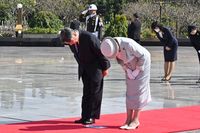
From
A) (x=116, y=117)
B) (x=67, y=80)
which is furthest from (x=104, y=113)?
(x=67, y=80)

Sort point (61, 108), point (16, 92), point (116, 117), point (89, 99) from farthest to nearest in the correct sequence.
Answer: point (16, 92)
point (61, 108)
point (116, 117)
point (89, 99)

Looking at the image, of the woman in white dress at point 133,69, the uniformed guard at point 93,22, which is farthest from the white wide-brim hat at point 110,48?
the uniformed guard at point 93,22

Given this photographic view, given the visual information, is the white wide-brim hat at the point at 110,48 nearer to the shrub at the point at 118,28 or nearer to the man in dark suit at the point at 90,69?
the man in dark suit at the point at 90,69

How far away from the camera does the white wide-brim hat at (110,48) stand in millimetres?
8102

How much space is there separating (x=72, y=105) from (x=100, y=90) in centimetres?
212

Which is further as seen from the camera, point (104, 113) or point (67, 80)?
point (67, 80)

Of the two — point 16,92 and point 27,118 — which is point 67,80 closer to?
point 16,92

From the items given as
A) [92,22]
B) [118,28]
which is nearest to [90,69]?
[92,22]

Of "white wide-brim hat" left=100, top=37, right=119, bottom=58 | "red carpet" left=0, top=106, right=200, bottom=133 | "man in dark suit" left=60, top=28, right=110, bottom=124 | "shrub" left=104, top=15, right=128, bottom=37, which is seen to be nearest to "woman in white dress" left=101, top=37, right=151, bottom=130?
"white wide-brim hat" left=100, top=37, right=119, bottom=58

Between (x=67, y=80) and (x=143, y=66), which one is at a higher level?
(x=143, y=66)

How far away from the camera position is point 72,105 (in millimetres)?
10992

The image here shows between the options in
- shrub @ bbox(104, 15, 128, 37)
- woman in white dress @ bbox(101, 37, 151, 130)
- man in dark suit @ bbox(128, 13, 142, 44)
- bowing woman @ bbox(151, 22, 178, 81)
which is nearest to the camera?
woman in white dress @ bbox(101, 37, 151, 130)

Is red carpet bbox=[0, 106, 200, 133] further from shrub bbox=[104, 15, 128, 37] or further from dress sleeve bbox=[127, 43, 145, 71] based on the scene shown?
shrub bbox=[104, 15, 128, 37]

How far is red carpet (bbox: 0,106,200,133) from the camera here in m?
8.41
